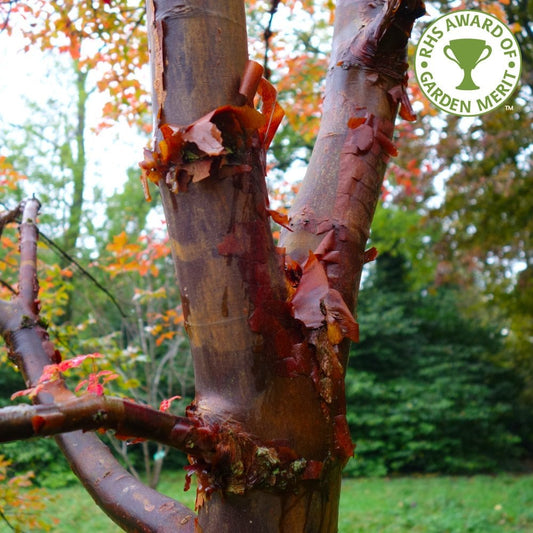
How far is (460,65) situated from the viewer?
2.37 meters

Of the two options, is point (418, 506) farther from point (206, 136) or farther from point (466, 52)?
point (206, 136)

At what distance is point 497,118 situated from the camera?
21.2ft

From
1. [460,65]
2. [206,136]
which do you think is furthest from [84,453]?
[460,65]

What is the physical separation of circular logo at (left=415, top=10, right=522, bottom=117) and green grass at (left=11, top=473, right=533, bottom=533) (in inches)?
191

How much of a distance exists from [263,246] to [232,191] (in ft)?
0.32

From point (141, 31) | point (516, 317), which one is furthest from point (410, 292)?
point (141, 31)

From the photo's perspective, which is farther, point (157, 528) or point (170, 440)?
point (157, 528)

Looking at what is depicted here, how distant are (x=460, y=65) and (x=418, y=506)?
6290mm

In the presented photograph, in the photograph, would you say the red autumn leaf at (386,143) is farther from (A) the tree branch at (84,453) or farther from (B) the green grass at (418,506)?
(B) the green grass at (418,506)

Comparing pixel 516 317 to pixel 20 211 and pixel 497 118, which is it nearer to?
pixel 497 118

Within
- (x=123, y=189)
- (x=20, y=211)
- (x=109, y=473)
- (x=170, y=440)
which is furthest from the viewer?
(x=123, y=189)

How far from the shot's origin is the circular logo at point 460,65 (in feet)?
7.75

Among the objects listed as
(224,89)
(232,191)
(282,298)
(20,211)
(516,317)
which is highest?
(516,317)

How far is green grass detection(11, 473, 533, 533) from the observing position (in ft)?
20.9
